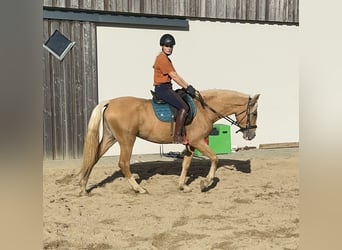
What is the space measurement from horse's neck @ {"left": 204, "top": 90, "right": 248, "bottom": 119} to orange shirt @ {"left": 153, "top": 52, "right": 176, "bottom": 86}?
25.7 inches

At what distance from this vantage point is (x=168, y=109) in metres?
4.98

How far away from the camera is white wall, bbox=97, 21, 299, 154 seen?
776 centimetres

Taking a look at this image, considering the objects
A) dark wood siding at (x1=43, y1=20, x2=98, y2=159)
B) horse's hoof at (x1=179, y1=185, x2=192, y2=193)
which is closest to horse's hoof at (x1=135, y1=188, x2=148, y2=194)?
horse's hoof at (x1=179, y1=185, x2=192, y2=193)

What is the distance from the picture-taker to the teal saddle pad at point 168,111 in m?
4.96

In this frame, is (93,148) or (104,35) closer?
(93,148)

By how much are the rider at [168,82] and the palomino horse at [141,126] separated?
18 cm

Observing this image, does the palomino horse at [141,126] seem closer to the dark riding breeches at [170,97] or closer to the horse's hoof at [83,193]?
the horse's hoof at [83,193]

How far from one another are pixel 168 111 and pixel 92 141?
960 mm

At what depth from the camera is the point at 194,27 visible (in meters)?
8.30

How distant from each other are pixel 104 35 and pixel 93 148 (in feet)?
11.2

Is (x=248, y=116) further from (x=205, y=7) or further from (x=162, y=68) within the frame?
(x=205, y=7)

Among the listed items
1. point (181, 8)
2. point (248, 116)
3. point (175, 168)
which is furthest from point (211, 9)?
point (248, 116)
